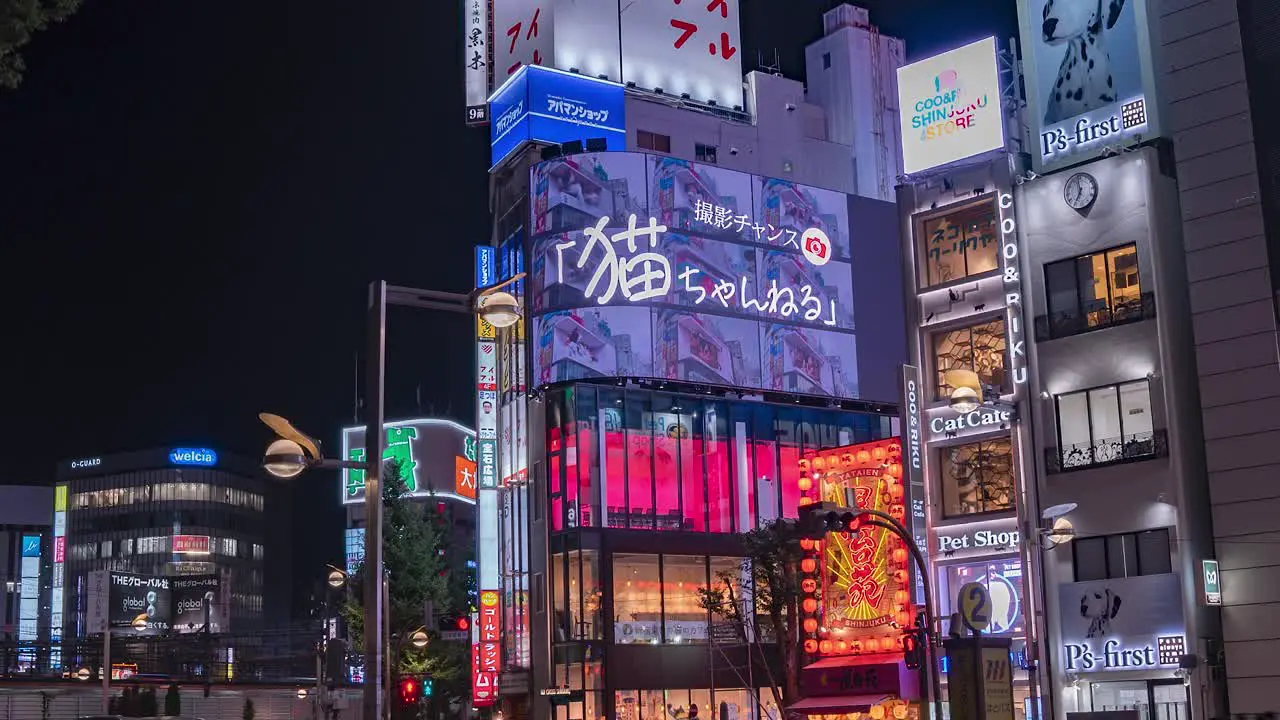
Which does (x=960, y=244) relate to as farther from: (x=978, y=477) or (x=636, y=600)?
(x=636, y=600)

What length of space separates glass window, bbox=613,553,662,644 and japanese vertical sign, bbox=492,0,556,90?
25387 mm

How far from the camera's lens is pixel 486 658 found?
61.7 meters

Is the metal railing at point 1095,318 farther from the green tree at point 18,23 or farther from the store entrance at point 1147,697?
the green tree at point 18,23

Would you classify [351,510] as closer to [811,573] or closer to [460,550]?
[460,550]

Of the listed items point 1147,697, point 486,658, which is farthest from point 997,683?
point 486,658

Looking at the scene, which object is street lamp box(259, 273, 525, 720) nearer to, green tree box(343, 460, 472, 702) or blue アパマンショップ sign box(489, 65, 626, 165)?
green tree box(343, 460, 472, 702)

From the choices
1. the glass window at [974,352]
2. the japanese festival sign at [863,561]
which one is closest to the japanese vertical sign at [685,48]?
the glass window at [974,352]

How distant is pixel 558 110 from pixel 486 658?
86.4 feet

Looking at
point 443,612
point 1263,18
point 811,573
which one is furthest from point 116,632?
point 1263,18

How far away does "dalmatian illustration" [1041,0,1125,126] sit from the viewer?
1660 inches

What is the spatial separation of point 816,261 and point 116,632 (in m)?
35.4

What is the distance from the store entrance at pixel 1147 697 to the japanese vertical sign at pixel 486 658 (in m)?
28.4

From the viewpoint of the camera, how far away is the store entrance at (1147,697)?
3900 centimetres

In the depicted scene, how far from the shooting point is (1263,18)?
39.8 m
